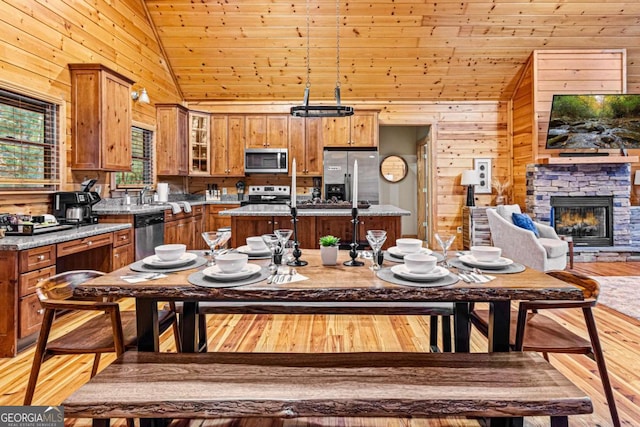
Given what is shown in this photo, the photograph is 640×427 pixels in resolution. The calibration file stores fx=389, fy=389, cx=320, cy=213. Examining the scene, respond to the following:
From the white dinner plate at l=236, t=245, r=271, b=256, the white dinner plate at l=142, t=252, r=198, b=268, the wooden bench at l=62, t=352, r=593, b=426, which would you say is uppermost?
the white dinner plate at l=236, t=245, r=271, b=256

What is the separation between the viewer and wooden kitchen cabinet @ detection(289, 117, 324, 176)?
662 centimetres

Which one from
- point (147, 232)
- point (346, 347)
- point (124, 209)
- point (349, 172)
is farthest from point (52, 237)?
point (349, 172)

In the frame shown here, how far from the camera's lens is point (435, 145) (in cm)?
700

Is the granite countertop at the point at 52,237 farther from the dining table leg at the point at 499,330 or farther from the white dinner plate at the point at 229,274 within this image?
the dining table leg at the point at 499,330

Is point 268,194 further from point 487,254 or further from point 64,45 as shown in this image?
point 487,254

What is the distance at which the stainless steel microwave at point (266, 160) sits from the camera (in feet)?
21.7

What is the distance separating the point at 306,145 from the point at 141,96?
104 inches

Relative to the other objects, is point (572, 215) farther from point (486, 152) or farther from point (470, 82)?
point (470, 82)

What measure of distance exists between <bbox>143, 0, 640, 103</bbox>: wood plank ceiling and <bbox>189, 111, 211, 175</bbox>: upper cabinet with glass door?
2.06 feet

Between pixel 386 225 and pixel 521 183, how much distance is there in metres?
3.87

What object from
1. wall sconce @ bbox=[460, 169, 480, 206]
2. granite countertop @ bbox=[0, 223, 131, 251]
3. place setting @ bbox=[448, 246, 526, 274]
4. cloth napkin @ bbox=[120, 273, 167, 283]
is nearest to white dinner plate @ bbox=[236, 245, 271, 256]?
cloth napkin @ bbox=[120, 273, 167, 283]

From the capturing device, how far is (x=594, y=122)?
579 cm

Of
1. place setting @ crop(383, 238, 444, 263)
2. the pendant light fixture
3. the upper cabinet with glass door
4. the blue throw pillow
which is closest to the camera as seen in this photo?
place setting @ crop(383, 238, 444, 263)

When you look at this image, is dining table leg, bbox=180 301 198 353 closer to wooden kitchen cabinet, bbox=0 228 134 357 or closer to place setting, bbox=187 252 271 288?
place setting, bbox=187 252 271 288
